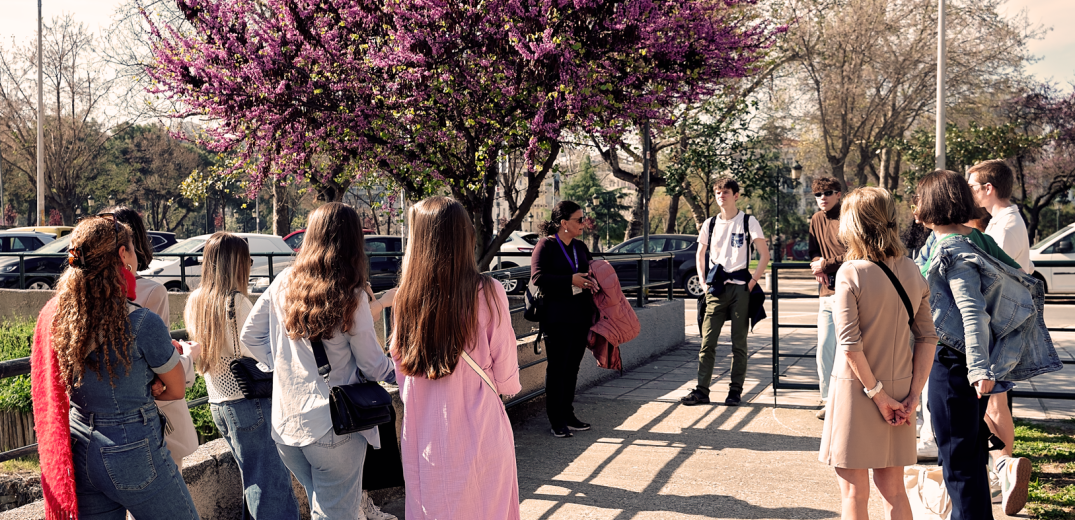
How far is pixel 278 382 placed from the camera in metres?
3.12

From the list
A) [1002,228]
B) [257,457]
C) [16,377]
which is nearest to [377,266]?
[16,377]

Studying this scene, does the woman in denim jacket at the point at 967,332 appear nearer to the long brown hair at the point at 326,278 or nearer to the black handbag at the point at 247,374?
the long brown hair at the point at 326,278

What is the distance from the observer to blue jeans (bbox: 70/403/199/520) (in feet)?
8.63

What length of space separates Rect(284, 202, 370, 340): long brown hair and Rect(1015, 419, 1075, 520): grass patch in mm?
3638

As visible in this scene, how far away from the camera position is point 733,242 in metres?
6.82

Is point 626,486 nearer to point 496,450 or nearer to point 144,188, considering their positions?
point 496,450

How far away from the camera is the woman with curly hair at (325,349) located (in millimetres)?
2971

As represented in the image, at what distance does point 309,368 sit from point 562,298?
317cm

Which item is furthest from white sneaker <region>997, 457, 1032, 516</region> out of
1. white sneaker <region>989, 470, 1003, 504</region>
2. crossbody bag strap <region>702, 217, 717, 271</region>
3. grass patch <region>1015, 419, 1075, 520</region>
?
crossbody bag strap <region>702, 217, 717, 271</region>

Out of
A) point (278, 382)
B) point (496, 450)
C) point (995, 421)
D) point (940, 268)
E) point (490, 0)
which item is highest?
point (490, 0)

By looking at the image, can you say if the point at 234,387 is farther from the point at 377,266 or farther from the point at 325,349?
the point at 377,266

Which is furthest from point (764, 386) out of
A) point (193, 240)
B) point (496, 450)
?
point (193, 240)

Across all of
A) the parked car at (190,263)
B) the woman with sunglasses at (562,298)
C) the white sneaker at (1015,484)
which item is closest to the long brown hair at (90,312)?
the woman with sunglasses at (562,298)

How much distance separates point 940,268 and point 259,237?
14930 millimetres
